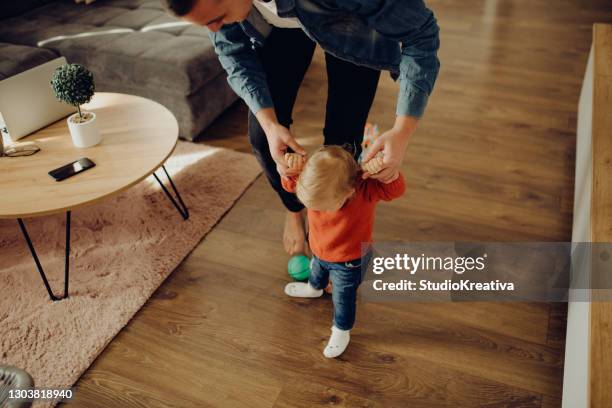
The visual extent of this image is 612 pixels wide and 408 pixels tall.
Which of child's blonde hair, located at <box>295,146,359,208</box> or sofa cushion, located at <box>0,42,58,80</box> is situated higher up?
child's blonde hair, located at <box>295,146,359,208</box>

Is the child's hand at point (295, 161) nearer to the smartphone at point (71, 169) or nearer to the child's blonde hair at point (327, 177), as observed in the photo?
the child's blonde hair at point (327, 177)

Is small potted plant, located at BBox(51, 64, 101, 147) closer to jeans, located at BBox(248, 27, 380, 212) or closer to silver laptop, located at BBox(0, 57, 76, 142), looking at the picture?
silver laptop, located at BBox(0, 57, 76, 142)

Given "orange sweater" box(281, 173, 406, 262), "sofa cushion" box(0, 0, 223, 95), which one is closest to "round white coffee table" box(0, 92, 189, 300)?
"sofa cushion" box(0, 0, 223, 95)

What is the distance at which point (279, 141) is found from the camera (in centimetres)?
131

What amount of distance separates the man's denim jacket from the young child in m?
0.19

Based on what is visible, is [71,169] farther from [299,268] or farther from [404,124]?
[404,124]

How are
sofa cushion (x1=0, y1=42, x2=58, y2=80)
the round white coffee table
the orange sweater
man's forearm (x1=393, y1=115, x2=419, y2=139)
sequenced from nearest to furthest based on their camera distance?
man's forearm (x1=393, y1=115, x2=419, y2=139)
the orange sweater
the round white coffee table
sofa cushion (x1=0, y1=42, x2=58, y2=80)

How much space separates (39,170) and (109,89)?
91cm

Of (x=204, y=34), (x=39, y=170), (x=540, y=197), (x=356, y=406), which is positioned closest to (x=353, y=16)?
(x=356, y=406)

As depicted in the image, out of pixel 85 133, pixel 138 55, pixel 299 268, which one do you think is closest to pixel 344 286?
pixel 299 268

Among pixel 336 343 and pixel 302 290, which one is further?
pixel 302 290

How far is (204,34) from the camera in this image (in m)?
2.37

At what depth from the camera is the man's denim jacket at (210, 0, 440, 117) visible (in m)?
1.04

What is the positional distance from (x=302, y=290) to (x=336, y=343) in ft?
0.75
